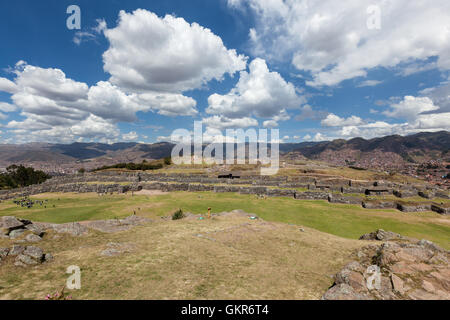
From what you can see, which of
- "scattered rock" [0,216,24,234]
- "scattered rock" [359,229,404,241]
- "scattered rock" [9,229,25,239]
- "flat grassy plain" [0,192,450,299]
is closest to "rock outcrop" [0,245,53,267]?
"flat grassy plain" [0,192,450,299]

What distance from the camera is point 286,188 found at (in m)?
47.2

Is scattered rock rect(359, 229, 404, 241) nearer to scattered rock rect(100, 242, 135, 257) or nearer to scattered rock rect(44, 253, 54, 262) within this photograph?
scattered rock rect(100, 242, 135, 257)

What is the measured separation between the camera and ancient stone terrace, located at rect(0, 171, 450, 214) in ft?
112

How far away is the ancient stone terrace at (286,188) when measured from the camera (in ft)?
112

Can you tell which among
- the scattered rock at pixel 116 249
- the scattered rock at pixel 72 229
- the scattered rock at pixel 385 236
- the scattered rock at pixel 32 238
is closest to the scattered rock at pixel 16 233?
the scattered rock at pixel 32 238

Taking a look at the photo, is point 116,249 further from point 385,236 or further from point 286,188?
point 286,188

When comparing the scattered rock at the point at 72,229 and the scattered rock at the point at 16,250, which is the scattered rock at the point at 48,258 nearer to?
the scattered rock at the point at 16,250

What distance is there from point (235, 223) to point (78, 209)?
28320 mm

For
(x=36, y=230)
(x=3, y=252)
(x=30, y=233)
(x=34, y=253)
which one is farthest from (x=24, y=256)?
(x=36, y=230)

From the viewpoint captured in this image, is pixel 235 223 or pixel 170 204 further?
pixel 170 204

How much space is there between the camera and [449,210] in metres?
30.4

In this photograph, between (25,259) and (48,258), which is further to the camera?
(48,258)
